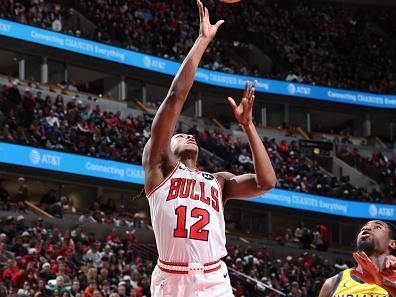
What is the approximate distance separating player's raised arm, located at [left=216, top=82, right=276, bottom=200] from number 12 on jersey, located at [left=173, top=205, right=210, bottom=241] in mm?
403

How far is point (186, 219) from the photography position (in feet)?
19.6

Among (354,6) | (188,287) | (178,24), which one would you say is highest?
(354,6)

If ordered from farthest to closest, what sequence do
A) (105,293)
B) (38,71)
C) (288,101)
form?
1. (288,101)
2. (38,71)
3. (105,293)

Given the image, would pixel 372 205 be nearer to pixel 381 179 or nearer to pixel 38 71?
pixel 381 179

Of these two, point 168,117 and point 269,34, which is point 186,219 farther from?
point 269,34

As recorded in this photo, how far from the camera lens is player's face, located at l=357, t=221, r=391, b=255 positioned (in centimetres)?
628

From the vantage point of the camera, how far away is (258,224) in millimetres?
34188

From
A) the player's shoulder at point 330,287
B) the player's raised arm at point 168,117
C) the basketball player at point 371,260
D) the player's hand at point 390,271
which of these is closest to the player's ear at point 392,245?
the basketball player at point 371,260

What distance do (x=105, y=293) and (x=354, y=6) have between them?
1260 inches

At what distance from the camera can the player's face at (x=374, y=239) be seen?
6277 millimetres

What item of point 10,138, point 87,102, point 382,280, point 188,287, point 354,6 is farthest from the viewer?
point 354,6

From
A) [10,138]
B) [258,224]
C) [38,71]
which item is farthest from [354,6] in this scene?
[10,138]

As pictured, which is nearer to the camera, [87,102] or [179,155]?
[179,155]

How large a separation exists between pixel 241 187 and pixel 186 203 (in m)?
0.50
